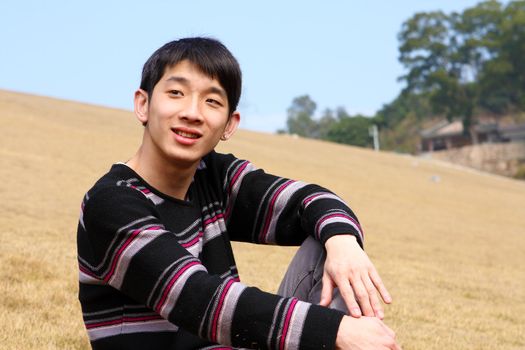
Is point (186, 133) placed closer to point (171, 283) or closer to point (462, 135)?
point (171, 283)

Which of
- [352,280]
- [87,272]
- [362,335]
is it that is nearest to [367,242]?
[352,280]

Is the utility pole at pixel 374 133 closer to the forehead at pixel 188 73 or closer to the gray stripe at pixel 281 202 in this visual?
the gray stripe at pixel 281 202

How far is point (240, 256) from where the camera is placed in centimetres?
761

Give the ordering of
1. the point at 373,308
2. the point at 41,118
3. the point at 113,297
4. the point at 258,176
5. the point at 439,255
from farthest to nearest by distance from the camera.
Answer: the point at 41,118, the point at 439,255, the point at 258,176, the point at 113,297, the point at 373,308

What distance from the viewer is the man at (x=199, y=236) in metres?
1.79

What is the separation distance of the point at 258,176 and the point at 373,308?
0.80 m

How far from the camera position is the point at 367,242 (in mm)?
10344

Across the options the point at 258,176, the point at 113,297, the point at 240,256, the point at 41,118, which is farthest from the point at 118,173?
the point at 41,118

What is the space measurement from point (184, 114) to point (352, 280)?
736 mm

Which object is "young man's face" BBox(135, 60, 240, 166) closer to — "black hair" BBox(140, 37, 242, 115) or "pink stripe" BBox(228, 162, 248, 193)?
"black hair" BBox(140, 37, 242, 115)

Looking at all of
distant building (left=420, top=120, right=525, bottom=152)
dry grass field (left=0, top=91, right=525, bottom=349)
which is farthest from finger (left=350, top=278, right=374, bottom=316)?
distant building (left=420, top=120, right=525, bottom=152)

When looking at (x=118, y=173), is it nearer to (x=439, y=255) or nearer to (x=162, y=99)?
(x=162, y=99)

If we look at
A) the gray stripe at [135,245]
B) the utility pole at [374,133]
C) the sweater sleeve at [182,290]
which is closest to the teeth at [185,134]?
the sweater sleeve at [182,290]

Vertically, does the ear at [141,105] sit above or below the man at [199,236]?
above
